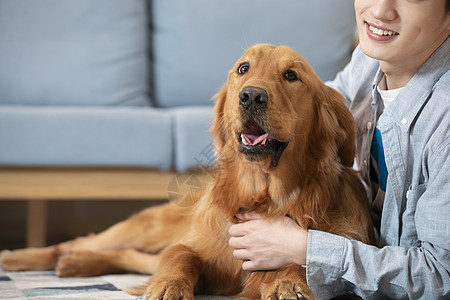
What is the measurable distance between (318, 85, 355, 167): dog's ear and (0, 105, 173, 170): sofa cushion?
1.20 metres

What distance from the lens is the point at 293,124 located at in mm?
1630

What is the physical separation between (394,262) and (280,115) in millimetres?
511

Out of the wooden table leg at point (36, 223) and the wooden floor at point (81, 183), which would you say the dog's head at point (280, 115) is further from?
the wooden table leg at point (36, 223)

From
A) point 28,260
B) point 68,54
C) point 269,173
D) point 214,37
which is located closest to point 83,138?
point 28,260

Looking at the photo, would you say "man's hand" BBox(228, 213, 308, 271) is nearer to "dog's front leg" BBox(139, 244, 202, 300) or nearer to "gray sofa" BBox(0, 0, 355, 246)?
"dog's front leg" BBox(139, 244, 202, 300)

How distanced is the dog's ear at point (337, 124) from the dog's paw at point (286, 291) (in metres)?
0.49

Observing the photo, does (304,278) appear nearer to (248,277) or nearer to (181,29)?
(248,277)

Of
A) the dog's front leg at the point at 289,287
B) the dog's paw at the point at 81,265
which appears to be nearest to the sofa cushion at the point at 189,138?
the dog's paw at the point at 81,265

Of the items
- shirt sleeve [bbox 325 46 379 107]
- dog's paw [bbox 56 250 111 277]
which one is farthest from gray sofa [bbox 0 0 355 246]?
shirt sleeve [bbox 325 46 379 107]

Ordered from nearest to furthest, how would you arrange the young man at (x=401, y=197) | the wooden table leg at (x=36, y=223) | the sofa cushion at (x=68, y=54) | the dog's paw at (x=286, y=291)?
the dog's paw at (x=286, y=291) < the young man at (x=401, y=197) < the wooden table leg at (x=36, y=223) < the sofa cushion at (x=68, y=54)

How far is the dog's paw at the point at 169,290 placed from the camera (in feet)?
4.72

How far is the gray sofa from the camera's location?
8.93 feet

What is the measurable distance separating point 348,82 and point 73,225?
234cm

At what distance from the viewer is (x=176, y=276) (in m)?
1.53
